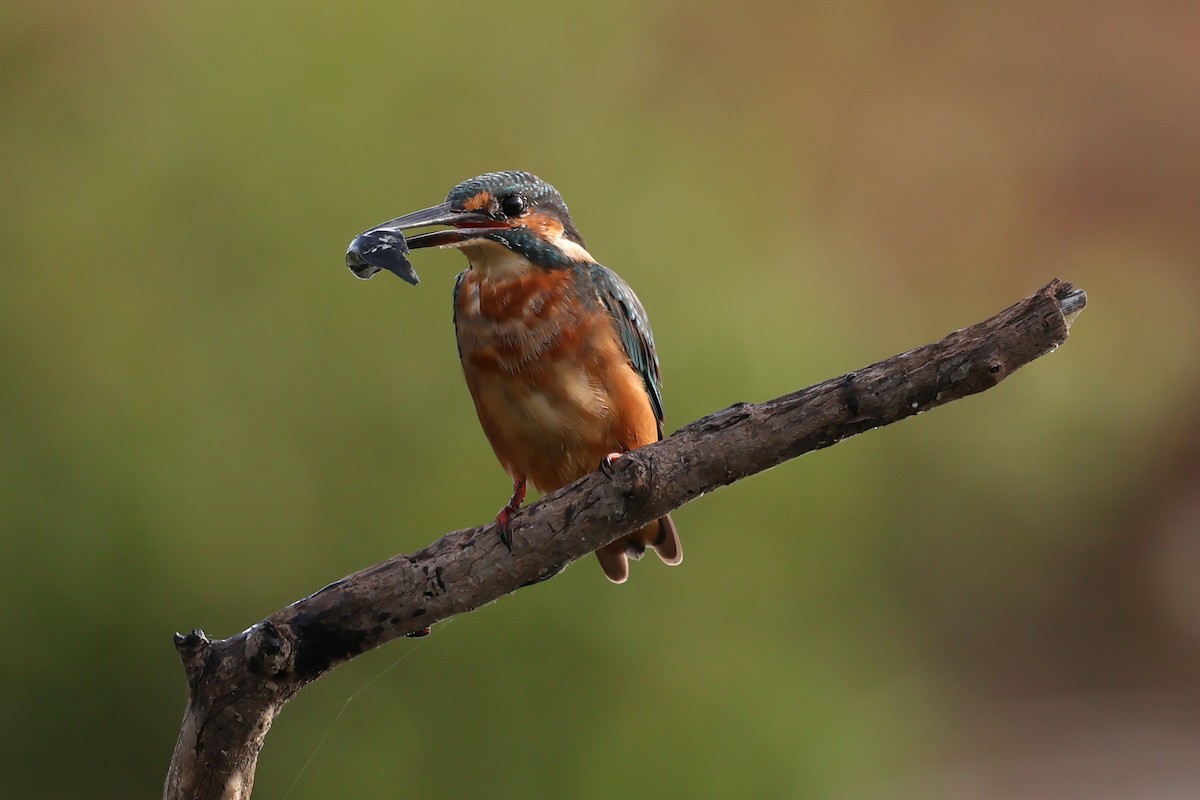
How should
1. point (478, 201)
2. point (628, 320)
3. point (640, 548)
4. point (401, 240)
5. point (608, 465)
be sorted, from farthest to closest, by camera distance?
point (640, 548) < point (628, 320) < point (478, 201) < point (401, 240) < point (608, 465)

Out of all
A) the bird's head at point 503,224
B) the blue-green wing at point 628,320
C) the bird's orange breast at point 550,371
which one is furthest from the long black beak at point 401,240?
the blue-green wing at point 628,320

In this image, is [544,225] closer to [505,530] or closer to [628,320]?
[628,320]

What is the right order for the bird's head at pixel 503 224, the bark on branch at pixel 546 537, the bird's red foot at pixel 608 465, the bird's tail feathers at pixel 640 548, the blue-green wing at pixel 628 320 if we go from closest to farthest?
the bark on branch at pixel 546 537, the bird's red foot at pixel 608 465, the bird's head at pixel 503 224, the blue-green wing at pixel 628 320, the bird's tail feathers at pixel 640 548

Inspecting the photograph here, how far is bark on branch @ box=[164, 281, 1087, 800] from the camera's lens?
57.6 inches

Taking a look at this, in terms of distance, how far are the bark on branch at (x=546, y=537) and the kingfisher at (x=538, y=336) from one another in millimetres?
305

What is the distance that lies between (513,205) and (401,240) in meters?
0.27

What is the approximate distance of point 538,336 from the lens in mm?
1932

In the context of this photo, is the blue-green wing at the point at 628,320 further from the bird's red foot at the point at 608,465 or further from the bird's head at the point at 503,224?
the bird's red foot at the point at 608,465

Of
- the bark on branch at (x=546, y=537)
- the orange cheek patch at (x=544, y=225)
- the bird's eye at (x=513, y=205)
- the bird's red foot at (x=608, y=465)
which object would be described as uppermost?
the bird's eye at (x=513, y=205)

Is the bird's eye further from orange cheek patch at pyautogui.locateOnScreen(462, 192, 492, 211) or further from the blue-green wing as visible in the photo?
the blue-green wing

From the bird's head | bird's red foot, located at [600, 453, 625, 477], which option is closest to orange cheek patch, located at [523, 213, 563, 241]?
the bird's head

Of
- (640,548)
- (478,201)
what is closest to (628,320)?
(478,201)

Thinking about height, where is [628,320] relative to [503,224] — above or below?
below

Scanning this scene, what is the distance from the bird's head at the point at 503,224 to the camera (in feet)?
6.23
